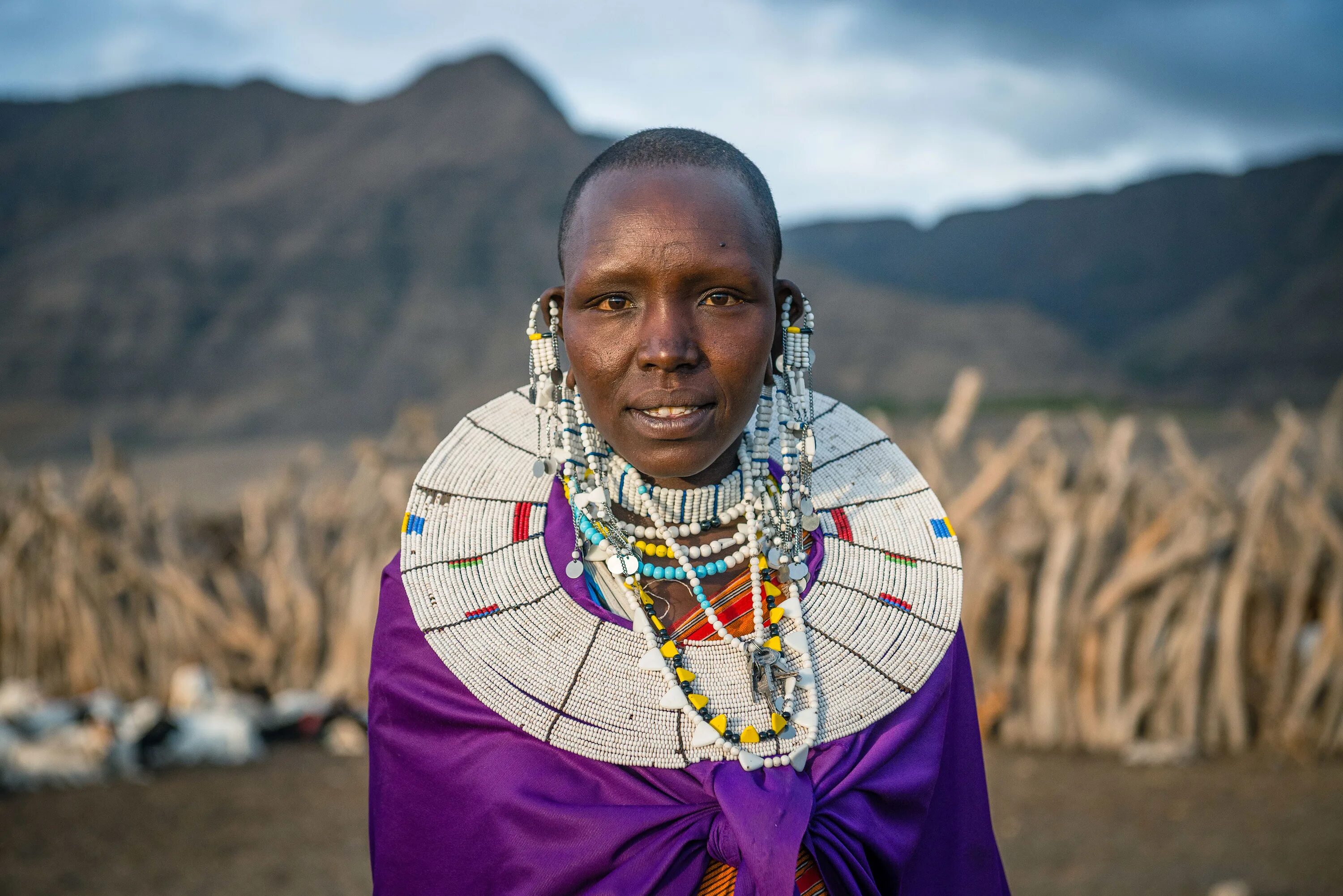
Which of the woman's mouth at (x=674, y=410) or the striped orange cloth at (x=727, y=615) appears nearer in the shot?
the woman's mouth at (x=674, y=410)

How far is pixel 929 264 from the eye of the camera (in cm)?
5347

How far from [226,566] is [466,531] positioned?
6.15m

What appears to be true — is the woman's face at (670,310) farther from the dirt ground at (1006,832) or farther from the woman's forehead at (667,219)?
the dirt ground at (1006,832)

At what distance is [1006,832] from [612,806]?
4153 mm

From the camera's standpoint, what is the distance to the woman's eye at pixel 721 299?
1.58m

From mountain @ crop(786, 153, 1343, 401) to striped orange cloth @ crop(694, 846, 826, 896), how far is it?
29507 mm

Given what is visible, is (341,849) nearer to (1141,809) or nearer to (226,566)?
(226,566)

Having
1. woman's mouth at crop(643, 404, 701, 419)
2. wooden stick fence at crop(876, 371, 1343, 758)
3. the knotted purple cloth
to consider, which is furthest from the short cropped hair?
wooden stick fence at crop(876, 371, 1343, 758)

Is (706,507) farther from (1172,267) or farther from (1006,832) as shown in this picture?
(1172,267)

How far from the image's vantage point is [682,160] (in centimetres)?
159

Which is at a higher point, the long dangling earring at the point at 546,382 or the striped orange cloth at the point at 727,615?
the long dangling earring at the point at 546,382

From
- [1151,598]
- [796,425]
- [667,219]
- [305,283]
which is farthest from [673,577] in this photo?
[305,283]

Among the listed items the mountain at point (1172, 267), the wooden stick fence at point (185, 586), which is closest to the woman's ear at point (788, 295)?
the wooden stick fence at point (185, 586)

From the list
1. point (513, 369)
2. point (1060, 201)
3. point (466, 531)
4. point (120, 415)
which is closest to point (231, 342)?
point (120, 415)
